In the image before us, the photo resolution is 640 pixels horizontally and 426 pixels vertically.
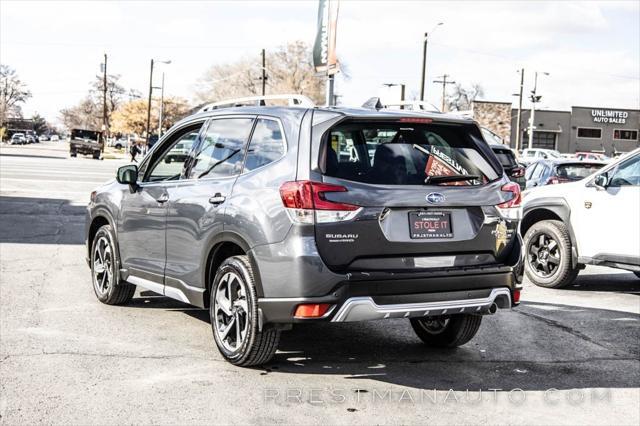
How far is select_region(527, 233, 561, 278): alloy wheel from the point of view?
952 centimetres

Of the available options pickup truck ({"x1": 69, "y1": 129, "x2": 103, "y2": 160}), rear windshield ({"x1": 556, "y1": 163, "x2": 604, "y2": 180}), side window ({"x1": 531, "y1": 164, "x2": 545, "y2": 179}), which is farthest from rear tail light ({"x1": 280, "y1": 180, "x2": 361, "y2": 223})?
pickup truck ({"x1": 69, "y1": 129, "x2": 103, "y2": 160})

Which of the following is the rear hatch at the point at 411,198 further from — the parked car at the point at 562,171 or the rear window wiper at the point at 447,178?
the parked car at the point at 562,171

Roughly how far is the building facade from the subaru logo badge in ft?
282

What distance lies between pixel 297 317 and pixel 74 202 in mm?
A: 14175

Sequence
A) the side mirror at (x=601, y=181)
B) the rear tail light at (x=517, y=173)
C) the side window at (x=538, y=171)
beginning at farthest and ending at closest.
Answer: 1. the side window at (x=538, y=171)
2. the rear tail light at (x=517, y=173)
3. the side mirror at (x=601, y=181)

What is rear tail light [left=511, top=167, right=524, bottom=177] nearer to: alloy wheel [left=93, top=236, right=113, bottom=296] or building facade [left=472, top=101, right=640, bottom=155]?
alloy wheel [left=93, top=236, right=113, bottom=296]

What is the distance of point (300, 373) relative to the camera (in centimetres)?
535

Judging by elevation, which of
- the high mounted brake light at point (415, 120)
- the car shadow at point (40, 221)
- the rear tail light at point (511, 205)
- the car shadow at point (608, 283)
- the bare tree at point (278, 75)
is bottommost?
the car shadow at point (608, 283)

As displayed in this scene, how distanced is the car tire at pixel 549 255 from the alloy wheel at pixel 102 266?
487 centimetres

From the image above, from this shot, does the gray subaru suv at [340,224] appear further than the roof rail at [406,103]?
No

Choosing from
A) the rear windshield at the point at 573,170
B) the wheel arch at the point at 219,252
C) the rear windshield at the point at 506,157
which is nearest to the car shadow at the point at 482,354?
the wheel arch at the point at 219,252

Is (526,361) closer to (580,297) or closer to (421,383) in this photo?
(421,383)

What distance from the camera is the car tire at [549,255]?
30.5 ft

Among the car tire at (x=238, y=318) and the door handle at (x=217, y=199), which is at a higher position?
the door handle at (x=217, y=199)
